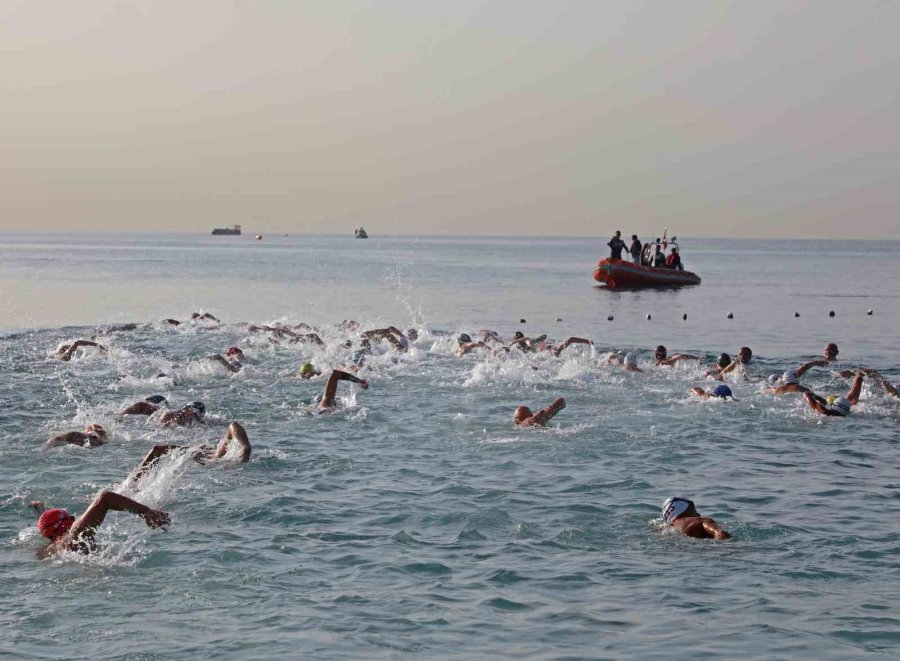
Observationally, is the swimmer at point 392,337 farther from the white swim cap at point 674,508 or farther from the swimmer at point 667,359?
the white swim cap at point 674,508

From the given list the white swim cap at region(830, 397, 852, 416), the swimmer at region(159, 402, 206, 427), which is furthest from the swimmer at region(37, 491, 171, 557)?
the white swim cap at region(830, 397, 852, 416)

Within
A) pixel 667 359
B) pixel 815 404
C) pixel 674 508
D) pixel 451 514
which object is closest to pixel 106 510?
pixel 451 514

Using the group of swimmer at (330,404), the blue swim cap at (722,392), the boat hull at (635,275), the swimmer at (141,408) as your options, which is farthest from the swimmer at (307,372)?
the boat hull at (635,275)

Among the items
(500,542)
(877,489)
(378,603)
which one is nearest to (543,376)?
(877,489)

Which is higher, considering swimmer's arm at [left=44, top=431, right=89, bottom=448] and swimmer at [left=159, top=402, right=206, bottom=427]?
swimmer at [left=159, top=402, right=206, bottom=427]

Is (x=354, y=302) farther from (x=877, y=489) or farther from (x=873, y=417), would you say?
(x=877, y=489)

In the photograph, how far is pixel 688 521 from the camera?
11.0 meters

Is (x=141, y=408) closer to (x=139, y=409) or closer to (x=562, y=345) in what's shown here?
(x=139, y=409)

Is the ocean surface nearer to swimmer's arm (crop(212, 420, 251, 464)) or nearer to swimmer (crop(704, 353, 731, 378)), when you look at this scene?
swimmer's arm (crop(212, 420, 251, 464))

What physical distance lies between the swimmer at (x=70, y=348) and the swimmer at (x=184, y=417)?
9.14 m

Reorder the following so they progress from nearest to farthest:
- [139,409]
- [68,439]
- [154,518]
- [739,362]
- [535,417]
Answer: [154,518] → [68,439] → [535,417] → [139,409] → [739,362]

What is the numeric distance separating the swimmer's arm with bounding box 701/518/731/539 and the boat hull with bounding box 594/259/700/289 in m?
45.9

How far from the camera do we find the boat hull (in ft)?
185

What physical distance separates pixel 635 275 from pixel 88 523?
160 feet
